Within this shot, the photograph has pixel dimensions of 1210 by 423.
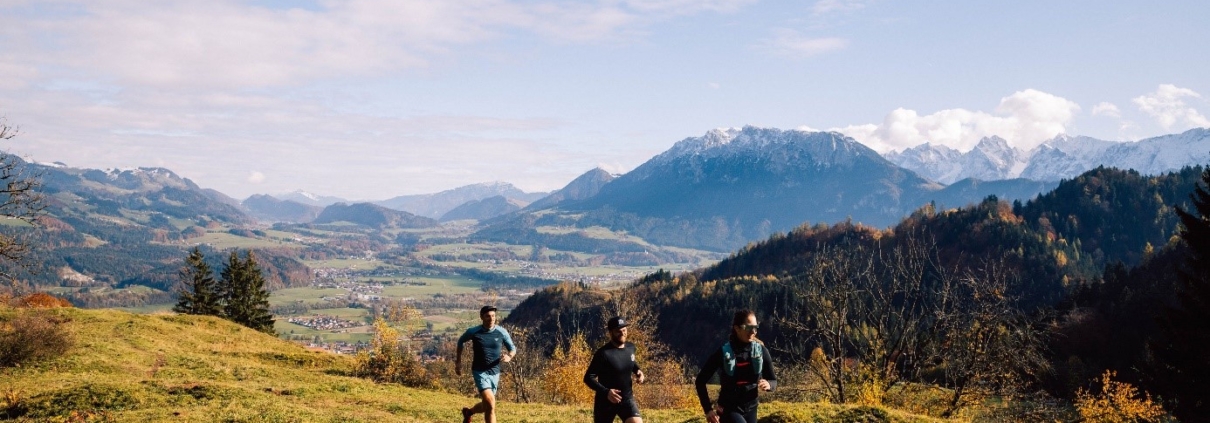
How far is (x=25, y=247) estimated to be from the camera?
116ft

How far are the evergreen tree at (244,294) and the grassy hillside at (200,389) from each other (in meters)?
39.1

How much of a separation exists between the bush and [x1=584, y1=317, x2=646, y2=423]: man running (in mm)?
33113

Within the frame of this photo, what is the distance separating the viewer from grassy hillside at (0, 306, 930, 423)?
22625 millimetres

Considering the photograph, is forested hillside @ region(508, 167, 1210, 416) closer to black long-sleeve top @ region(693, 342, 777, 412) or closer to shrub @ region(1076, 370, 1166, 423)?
shrub @ region(1076, 370, 1166, 423)

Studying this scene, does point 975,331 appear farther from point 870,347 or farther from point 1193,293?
point 1193,293

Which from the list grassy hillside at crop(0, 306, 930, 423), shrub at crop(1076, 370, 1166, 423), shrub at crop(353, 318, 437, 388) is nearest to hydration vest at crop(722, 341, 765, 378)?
grassy hillside at crop(0, 306, 930, 423)

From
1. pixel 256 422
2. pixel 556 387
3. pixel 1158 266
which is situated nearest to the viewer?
pixel 256 422

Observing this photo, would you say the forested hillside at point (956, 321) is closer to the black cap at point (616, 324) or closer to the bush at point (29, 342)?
the black cap at point (616, 324)

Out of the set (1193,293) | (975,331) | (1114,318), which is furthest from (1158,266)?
(975,331)

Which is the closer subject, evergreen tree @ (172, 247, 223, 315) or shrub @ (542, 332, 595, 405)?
shrub @ (542, 332, 595, 405)

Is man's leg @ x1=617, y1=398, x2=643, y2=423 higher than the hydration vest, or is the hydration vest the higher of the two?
the hydration vest

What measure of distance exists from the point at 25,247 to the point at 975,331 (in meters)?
49.5

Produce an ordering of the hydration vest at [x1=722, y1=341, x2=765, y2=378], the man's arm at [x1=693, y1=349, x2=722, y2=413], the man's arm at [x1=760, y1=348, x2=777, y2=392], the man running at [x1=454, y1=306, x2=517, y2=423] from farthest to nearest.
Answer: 1. the man running at [x1=454, y1=306, x2=517, y2=423]
2. the man's arm at [x1=760, y1=348, x2=777, y2=392]
3. the hydration vest at [x1=722, y1=341, x2=765, y2=378]
4. the man's arm at [x1=693, y1=349, x2=722, y2=413]

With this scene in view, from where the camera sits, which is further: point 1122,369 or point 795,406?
point 1122,369
